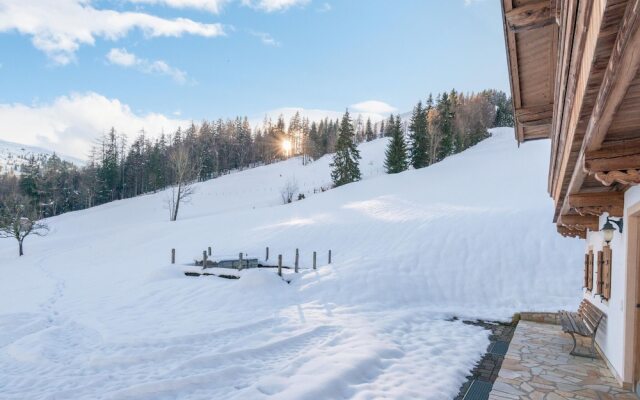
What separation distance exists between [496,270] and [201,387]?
11.9 meters

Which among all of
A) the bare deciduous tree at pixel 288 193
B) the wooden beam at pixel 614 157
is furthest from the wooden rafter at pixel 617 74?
the bare deciduous tree at pixel 288 193

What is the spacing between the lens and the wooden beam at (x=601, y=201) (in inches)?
236

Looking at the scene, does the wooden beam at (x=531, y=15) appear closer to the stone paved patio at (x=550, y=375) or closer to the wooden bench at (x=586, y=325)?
the stone paved patio at (x=550, y=375)

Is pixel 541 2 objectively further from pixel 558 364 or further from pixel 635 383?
pixel 558 364

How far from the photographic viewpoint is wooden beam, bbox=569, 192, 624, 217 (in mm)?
5997

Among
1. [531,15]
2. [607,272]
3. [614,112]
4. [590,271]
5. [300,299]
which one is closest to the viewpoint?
[614,112]

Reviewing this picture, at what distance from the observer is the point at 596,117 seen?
2346mm

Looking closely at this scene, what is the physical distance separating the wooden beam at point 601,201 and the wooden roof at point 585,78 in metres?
0.02

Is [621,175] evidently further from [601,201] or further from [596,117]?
[601,201]

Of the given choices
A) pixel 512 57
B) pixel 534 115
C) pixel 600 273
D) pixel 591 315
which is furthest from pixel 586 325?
pixel 512 57

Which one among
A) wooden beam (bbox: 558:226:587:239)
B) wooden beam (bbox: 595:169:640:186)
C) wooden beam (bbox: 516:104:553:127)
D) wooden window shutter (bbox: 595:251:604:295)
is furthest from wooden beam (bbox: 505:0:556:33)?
wooden beam (bbox: 558:226:587:239)

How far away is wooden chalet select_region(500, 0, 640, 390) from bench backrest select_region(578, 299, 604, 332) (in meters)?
0.15

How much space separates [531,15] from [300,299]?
10.8 metres

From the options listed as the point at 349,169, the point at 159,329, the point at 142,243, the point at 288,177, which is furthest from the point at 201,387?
the point at 288,177
